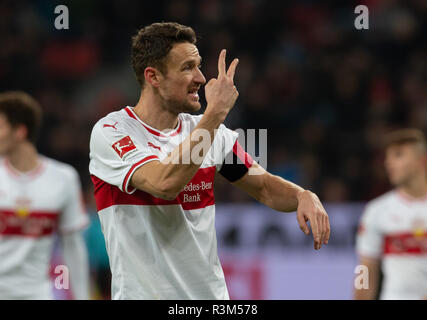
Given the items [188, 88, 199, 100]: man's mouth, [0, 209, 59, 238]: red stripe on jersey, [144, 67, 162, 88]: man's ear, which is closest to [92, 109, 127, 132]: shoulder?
[144, 67, 162, 88]: man's ear

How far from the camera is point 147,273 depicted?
3.46 meters

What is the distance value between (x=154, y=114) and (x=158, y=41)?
14.5 inches

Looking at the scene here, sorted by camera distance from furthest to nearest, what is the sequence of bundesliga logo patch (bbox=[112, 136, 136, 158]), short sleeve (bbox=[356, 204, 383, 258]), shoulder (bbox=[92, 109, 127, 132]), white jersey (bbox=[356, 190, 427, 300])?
short sleeve (bbox=[356, 204, 383, 258]) → white jersey (bbox=[356, 190, 427, 300]) → shoulder (bbox=[92, 109, 127, 132]) → bundesliga logo patch (bbox=[112, 136, 136, 158])

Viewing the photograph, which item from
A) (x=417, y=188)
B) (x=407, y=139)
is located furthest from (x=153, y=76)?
(x=417, y=188)

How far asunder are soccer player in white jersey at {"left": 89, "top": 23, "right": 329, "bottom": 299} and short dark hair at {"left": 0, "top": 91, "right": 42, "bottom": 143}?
2436 mm

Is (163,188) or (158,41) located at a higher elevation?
(158,41)

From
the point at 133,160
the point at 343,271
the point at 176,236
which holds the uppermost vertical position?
the point at 133,160

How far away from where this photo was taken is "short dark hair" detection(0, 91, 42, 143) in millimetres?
5953

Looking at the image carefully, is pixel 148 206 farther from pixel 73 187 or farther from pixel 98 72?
pixel 98 72

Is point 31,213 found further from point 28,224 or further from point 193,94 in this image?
point 193,94

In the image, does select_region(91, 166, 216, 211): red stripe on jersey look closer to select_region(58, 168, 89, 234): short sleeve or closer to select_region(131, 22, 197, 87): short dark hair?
select_region(131, 22, 197, 87): short dark hair

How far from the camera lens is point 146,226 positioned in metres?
3.47

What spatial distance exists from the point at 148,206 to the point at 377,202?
3.57 metres
